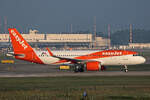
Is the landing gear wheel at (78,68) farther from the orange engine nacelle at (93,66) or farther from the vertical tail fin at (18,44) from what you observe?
the vertical tail fin at (18,44)

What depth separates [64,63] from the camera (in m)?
58.9

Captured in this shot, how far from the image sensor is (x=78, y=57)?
58.8 meters

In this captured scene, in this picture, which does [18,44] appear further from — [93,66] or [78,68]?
[93,66]

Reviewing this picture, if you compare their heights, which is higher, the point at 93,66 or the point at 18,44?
the point at 18,44

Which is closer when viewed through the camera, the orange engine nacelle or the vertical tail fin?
the orange engine nacelle

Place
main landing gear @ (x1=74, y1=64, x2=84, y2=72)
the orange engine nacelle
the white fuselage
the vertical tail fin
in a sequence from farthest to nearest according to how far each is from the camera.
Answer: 1. the vertical tail fin
2. the white fuselage
3. main landing gear @ (x1=74, y1=64, x2=84, y2=72)
4. the orange engine nacelle

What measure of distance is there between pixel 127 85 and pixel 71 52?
853 inches

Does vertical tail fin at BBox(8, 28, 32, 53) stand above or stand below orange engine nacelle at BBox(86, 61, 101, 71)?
above

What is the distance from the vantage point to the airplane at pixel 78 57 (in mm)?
57844

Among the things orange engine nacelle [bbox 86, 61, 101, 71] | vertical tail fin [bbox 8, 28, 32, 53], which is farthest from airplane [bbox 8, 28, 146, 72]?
orange engine nacelle [bbox 86, 61, 101, 71]

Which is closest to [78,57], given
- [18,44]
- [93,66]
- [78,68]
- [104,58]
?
[78,68]

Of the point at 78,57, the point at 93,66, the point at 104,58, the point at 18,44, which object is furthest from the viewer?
the point at 18,44

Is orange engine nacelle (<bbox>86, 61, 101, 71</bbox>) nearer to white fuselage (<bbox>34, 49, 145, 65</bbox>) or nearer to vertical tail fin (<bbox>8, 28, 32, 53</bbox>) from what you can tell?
white fuselage (<bbox>34, 49, 145, 65</bbox>)

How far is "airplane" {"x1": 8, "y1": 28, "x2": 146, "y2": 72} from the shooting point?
2277 inches
